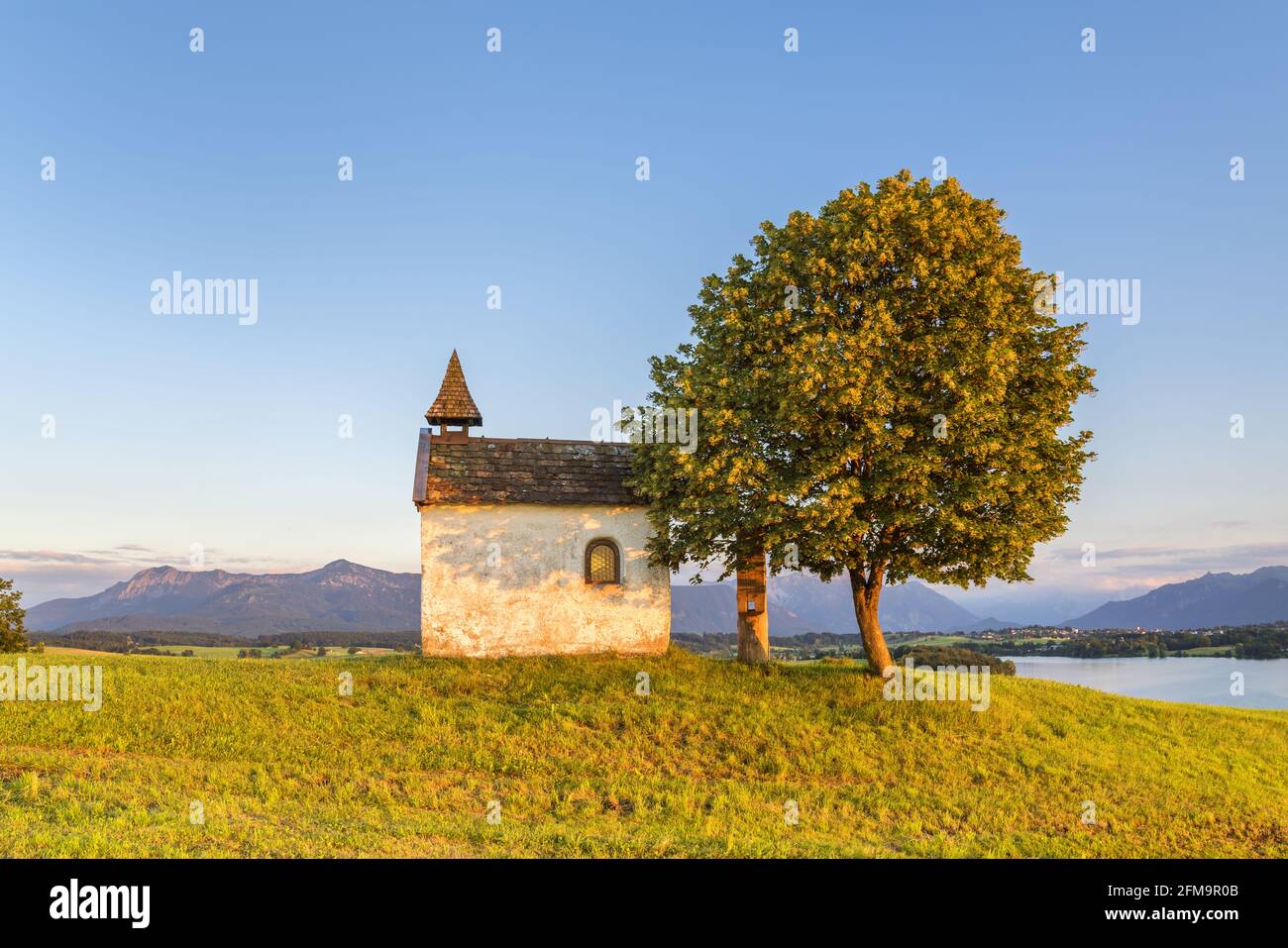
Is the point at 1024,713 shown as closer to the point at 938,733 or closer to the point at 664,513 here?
the point at 938,733

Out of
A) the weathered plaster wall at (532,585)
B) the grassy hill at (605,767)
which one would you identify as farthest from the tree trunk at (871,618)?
the weathered plaster wall at (532,585)

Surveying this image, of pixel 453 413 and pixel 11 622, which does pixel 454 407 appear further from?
pixel 11 622

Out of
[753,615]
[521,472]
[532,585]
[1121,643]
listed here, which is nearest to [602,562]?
[532,585]

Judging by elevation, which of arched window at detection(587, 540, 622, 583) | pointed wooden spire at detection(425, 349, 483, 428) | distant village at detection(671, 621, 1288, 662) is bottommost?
distant village at detection(671, 621, 1288, 662)

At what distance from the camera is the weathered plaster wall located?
26000mm

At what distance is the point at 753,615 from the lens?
26.9 meters

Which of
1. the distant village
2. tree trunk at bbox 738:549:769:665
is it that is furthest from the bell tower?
the distant village

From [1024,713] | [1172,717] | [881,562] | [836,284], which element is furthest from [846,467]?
[1172,717]

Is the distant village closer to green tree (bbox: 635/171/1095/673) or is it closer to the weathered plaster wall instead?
the weathered plaster wall

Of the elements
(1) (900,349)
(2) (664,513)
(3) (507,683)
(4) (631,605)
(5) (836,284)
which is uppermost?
(5) (836,284)

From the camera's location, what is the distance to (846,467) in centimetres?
2195

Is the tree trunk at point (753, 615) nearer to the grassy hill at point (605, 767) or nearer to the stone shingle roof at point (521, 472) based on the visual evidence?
the grassy hill at point (605, 767)

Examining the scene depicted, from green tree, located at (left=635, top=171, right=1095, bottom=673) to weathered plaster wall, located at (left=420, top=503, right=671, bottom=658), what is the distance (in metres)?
4.03
